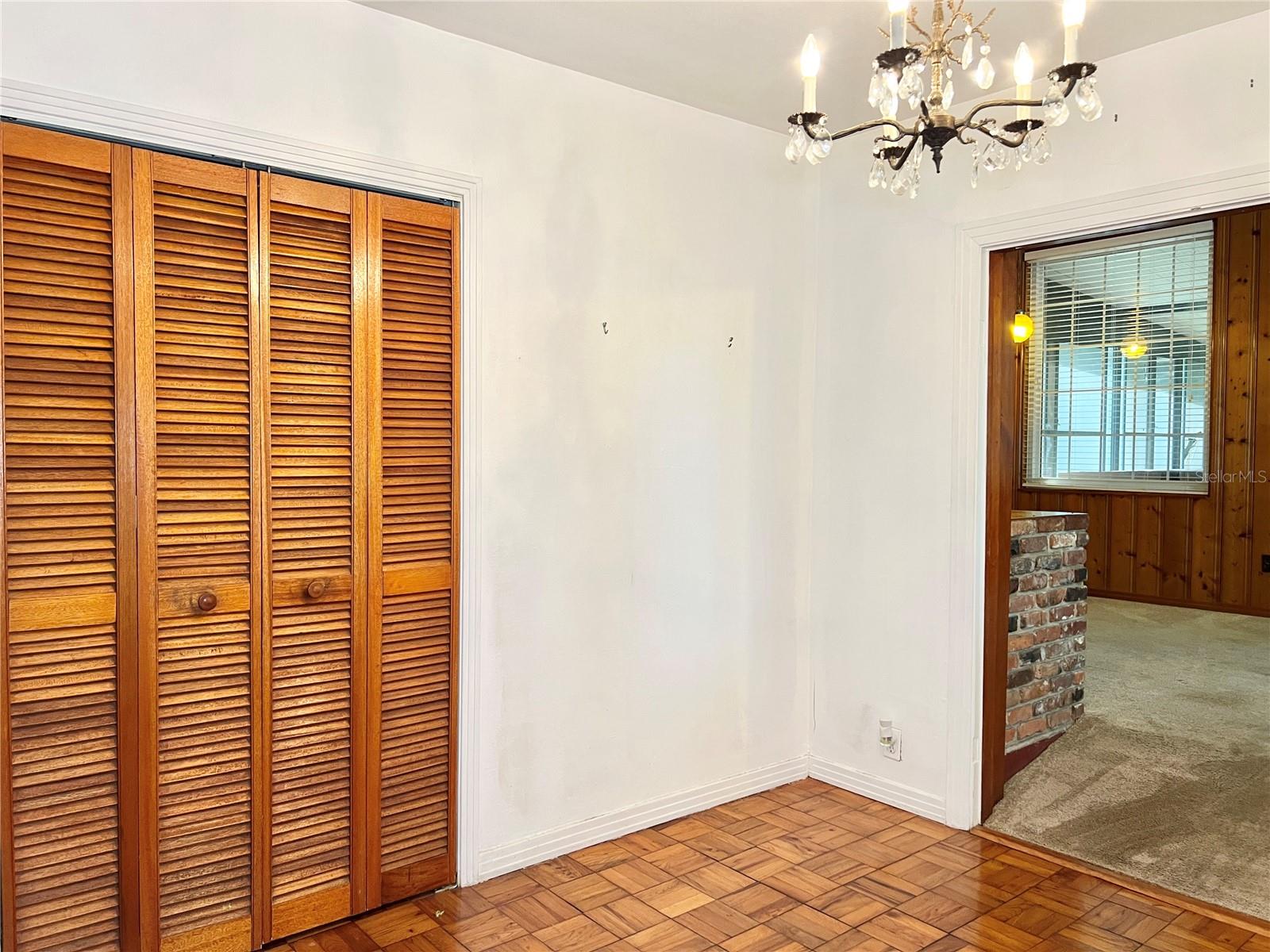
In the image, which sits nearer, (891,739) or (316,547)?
(316,547)

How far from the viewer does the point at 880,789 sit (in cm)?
330

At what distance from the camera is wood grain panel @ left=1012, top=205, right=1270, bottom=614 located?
6.03 metres

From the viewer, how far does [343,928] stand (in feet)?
7.85

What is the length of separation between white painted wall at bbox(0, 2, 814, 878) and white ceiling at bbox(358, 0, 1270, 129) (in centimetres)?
11

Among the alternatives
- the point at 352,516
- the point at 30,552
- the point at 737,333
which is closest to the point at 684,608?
the point at 737,333

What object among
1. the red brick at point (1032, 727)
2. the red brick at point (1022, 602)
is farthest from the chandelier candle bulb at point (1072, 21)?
the red brick at point (1032, 727)

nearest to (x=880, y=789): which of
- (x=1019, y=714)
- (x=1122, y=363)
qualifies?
(x=1019, y=714)

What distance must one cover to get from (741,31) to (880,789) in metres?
2.61

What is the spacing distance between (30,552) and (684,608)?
6.35ft

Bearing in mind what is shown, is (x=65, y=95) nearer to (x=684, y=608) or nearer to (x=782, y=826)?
(x=684, y=608)

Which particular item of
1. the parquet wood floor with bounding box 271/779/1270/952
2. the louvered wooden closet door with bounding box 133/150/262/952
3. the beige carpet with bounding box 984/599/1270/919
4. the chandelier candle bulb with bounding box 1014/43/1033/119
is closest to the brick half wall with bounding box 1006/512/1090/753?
the beige carpet with bounding box 984/599/1270/919

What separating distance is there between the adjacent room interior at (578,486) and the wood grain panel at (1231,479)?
287cm

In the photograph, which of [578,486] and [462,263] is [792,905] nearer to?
[578,486]

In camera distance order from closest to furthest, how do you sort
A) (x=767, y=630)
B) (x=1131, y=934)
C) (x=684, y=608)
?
(x=1131, y=934)
(x=684, y=608)
(x=767, y=630)
